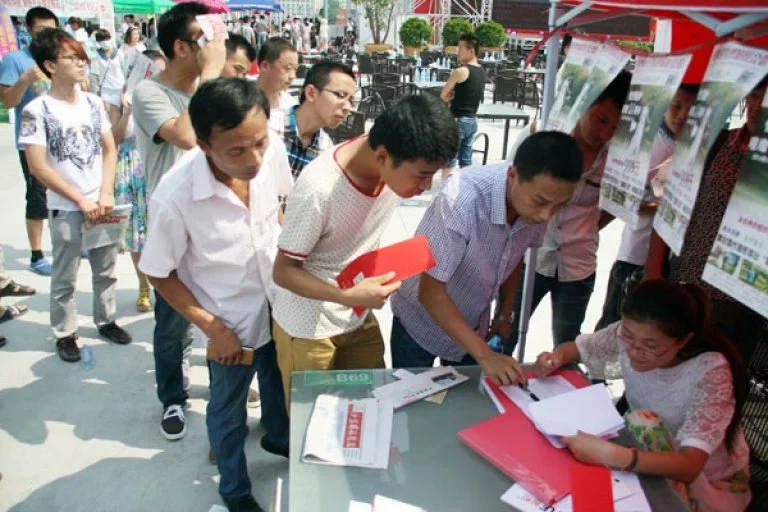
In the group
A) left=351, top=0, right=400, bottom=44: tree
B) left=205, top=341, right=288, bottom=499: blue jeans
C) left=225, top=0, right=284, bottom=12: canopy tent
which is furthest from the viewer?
left=351, top=0, right=400, bottom=44: tree

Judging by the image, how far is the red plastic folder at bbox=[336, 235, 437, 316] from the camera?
145 centimetres

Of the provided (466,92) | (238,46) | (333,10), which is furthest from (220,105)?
(333,10)

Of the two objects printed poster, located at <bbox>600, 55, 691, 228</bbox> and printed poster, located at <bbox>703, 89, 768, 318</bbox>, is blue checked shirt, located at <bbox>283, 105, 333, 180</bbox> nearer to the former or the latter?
printed poster, located at <bbox>600, 55, 691, 228</bbox>

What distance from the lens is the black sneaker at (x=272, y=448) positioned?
235cm

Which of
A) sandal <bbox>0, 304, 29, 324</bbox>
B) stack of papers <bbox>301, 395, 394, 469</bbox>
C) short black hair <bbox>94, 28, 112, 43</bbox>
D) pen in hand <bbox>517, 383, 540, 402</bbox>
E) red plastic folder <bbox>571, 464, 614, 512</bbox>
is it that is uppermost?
short black hair <bbox>94, 28, 112, 43</bbox>

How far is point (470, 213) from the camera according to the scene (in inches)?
64.2

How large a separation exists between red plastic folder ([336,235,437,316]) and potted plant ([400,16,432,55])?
16728 mm

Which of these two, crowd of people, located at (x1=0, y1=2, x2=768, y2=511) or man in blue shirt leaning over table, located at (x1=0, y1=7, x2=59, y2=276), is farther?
man in blue shirt leaning over table, located at (x1=0, y1=7, x2=59, y2=276)

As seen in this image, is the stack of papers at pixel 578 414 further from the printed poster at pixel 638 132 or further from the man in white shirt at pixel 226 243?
the man in white shirt at pixel 226 243

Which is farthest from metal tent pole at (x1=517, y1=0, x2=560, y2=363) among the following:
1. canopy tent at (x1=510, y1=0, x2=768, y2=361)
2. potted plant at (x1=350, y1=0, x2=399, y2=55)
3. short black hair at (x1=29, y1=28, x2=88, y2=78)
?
potted plant at (x1=350, y1=0, x2=399, y2=55)

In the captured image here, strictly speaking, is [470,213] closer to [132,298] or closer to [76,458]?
[76,458]

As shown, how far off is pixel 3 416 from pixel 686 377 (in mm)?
2835

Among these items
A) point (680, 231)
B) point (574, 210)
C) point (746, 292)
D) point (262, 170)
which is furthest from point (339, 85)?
point (746, 292)

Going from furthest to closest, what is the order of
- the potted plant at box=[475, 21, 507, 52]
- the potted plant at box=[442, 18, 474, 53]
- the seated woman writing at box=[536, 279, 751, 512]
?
the potted plant at box=[442, 18, 474, 53] < the potted plant at box=[475, 21, 507, 52] < the seated woman writing at box=[536, 279, 751, 512]
